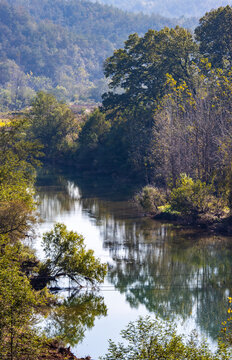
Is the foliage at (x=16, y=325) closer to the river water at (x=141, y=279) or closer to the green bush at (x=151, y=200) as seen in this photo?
the river water at (x=141, y=279)

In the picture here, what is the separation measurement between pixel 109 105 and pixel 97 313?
55.1 m

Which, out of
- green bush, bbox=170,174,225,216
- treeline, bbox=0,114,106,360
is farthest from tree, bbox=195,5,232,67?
treeline, bbox=0,114,106,360

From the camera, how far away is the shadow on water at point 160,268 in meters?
26.0

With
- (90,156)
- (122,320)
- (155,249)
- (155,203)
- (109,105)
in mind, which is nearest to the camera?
(122,320)

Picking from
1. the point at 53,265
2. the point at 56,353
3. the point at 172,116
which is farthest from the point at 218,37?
the point at 56,353

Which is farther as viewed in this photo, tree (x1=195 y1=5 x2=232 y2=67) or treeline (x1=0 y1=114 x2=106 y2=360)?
tree (x1=195 y1=5 x2=232 y2=67)

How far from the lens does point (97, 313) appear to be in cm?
2609

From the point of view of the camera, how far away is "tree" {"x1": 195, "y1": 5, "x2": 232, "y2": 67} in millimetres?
67562

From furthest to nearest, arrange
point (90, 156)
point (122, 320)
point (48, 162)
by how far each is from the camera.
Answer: point (48, 162), point (90, 156), point (122, 320)

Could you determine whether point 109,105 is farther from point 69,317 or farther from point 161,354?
point 161,354

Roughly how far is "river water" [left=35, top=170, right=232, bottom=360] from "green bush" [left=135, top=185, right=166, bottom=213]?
1066 mm

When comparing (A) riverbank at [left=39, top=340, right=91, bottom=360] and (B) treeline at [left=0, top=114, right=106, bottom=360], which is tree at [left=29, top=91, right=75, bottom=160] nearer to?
(B) treeline at [left=0, top=114, right=106, bottom=360]

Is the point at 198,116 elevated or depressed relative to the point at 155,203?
elevated

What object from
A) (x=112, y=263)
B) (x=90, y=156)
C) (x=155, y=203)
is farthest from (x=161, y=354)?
(x=90, y=156)
